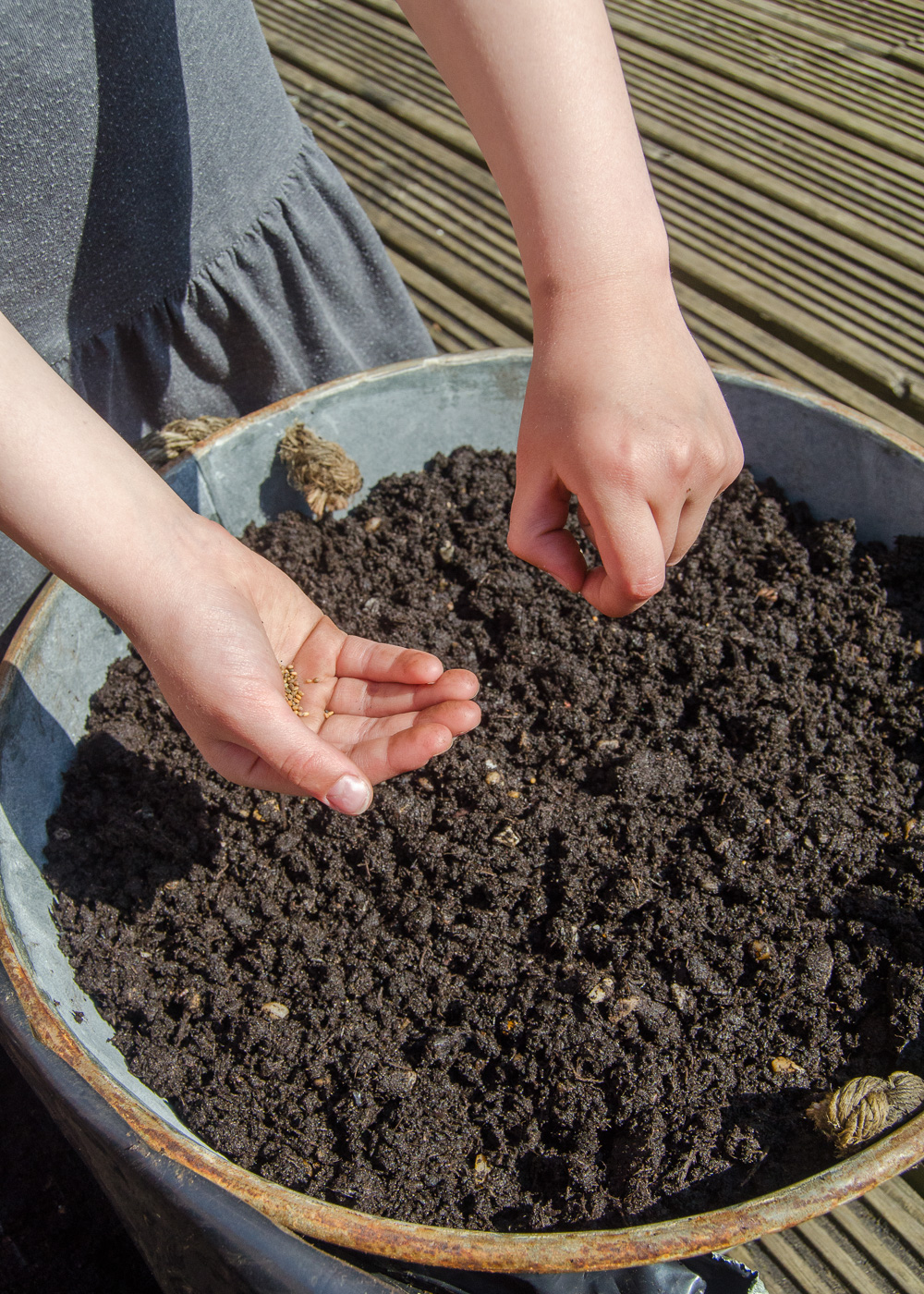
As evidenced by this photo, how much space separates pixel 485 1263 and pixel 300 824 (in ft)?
1.90

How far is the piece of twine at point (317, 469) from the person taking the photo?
1.35m

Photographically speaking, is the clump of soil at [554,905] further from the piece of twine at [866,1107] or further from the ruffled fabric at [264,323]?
the ruffled fabric at [264,323]

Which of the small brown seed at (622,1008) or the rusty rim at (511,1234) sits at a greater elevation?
the rusty rim at (511,1234)

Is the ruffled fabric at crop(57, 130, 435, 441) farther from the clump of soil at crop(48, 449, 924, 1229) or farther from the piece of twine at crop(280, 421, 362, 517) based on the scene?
the clump of soil at crop(48, 449, 924, 1229)

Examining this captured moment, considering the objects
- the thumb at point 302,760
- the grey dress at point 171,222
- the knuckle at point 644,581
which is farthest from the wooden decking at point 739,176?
the thumb at point 302,760

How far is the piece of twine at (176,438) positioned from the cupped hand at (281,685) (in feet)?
1.34

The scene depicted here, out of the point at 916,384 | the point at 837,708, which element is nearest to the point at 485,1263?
the point at 837,708

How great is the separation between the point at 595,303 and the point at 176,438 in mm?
812

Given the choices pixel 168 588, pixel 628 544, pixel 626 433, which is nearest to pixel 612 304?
pixel 626 433

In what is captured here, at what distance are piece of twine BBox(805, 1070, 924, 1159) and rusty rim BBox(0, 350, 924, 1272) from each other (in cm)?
3

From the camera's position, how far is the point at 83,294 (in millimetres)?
1365

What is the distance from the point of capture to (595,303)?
3.04 ft

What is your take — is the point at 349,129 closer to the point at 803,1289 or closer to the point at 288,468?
the point at 288,468

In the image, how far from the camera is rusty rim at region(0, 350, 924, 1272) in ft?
2.25
